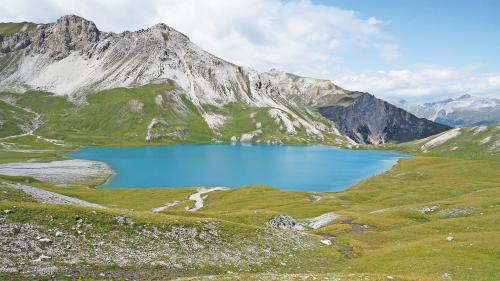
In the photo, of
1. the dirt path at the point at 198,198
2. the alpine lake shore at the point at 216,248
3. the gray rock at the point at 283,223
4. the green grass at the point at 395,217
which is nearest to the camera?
the alpine lake shore at the point at 216,248

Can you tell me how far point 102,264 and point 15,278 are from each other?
20.4 feet

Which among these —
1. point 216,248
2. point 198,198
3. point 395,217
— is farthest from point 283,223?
point 198,198

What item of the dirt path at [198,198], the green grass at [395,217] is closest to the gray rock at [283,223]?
the green grass at [395,217]

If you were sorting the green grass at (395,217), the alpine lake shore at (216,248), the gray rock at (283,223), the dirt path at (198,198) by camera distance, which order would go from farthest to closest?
the dirt path at (198,198), the gray rock at (283,223), the green grass at (395,217), the alpine lake shore at (216,248)

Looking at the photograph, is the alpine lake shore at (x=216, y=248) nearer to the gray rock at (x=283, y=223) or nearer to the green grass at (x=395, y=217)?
the green grass at (x=395, y=217)

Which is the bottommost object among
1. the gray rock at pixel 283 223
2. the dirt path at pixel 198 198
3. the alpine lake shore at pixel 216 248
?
the dirt path at pixel 198 198

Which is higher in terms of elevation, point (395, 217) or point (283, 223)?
point (395, 217)

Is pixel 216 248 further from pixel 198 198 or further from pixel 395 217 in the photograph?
pixel 198 198

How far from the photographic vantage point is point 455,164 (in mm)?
181750

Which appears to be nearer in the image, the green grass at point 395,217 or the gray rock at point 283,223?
the green grass at point 395,217

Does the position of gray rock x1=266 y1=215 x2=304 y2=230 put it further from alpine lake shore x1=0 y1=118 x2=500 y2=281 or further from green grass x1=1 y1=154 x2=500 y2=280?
alpine lake shore x1=0 y1=118 x2=500 y2=281

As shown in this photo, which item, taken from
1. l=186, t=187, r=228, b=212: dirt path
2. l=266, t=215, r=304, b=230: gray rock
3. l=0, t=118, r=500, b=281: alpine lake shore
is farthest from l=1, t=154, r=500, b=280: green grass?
l=186, t=187, r=228, b=212: dirt path

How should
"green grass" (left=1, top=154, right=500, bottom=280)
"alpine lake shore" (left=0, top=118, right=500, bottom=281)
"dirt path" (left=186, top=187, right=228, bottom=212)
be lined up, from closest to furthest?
1. "alpine lake shore" (left=0, top=118, right=500, bottom=281)
2. "green grass" (left=1, top=154, right=500, bottom=280)
3. "dirt path" (left=186, top=187, right=228, bottom=212)

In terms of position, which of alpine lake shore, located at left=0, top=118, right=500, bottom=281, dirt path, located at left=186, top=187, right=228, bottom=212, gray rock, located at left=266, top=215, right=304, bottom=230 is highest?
alpine lake shore, located at left=0, top=118, right=500, bottom=281
